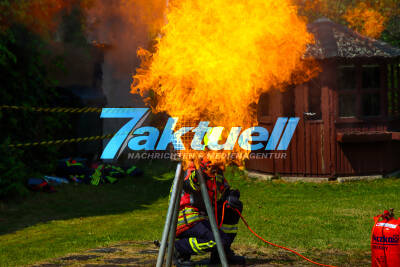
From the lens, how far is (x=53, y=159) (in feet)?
45.1

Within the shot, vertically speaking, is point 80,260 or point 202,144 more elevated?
point 202,144

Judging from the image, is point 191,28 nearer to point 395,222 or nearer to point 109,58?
point 395,222

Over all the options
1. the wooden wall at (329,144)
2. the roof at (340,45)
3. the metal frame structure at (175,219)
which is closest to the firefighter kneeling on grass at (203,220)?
the metal frame structure at (175,219)

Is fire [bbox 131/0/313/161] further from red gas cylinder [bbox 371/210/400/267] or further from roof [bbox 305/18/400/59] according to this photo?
roof [bbox 305/18/400/59]

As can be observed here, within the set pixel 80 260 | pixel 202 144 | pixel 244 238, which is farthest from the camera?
pixel 244 238

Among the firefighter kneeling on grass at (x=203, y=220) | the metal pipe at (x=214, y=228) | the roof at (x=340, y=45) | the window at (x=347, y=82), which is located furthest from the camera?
the window at (x=347, y=82)

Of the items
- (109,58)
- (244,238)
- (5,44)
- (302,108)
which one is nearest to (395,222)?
(244,238)

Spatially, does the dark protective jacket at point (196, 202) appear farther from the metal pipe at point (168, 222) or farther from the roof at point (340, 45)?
the roof at point (340, 45)

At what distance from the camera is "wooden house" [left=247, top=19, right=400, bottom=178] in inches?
523

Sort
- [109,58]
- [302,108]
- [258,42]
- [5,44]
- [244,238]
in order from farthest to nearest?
[109,58] < [302,108] < [5,44] < [244,238] < [258,42]

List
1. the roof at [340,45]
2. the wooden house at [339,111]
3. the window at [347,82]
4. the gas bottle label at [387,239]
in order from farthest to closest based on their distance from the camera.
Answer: the window at [347,82], the wooden house at [339,111], the roof at [340,45], the gas bottle label at [387,239]

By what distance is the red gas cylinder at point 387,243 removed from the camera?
5375 millimetres

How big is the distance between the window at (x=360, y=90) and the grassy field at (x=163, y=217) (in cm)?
200

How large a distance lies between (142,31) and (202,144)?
1477 cm
